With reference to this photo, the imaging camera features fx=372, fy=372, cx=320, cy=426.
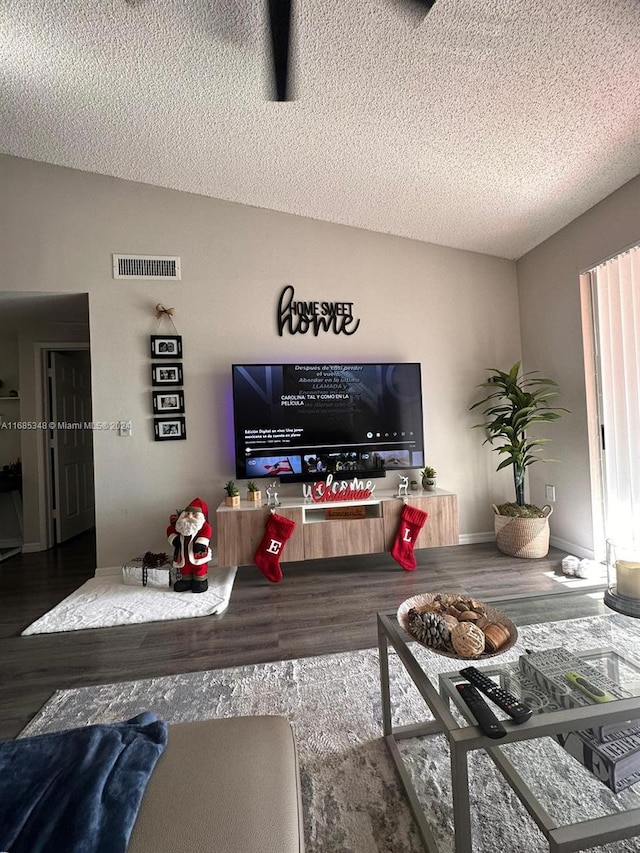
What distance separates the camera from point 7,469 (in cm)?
383

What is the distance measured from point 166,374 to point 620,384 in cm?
324

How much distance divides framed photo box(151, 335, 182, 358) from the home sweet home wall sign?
811 millimetres

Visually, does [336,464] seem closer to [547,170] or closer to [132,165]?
[547,170]

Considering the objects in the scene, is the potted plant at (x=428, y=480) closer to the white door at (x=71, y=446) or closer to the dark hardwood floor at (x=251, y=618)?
the dark hardwood floor at (x=251, y=618)

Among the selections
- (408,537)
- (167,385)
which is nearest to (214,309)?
(167,385)

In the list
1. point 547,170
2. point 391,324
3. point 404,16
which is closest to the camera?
point 404,16

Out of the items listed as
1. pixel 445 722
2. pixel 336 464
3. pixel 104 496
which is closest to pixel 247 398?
pixel 336 464

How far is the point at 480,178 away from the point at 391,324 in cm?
116

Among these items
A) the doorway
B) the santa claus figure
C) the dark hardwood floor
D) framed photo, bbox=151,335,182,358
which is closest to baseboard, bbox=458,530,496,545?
the dark hardwood floor

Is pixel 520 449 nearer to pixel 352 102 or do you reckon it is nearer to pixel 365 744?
pixel 365 744

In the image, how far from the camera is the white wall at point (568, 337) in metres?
2.54

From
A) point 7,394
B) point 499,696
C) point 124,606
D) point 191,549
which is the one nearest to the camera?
point 499,696

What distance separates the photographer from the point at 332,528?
8.67ft

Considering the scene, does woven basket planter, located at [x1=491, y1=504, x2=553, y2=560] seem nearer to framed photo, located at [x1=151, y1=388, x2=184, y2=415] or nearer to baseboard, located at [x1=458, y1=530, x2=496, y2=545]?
baseboard, located at [x1=458, y1=530, x2=496, y2=545]
